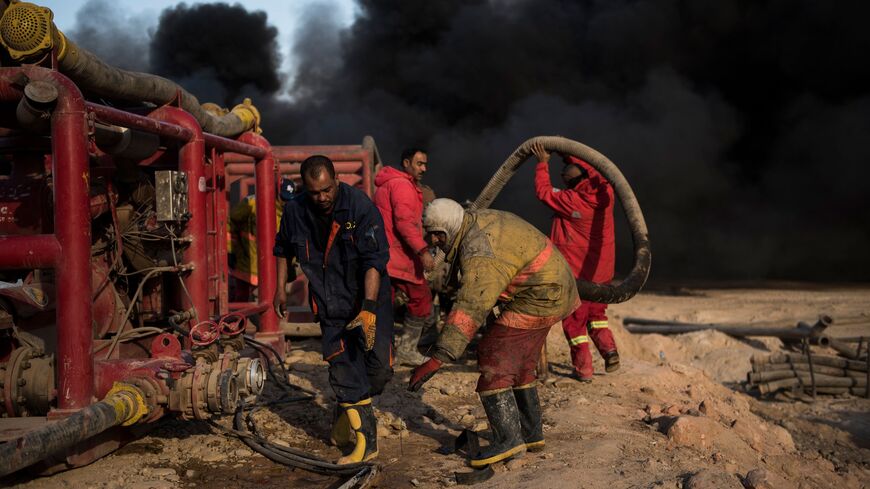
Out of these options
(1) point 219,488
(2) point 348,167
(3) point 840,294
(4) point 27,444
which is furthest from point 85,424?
(3) point 840,294

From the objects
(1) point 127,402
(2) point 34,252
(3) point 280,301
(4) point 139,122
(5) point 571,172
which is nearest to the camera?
(2) point 34,252

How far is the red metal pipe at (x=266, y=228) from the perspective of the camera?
6.52m

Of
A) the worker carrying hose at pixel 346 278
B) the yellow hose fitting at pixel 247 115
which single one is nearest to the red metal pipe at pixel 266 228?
the yellow hose fitting at pixel 247 115

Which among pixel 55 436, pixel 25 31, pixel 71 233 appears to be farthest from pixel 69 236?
pixel 25 31

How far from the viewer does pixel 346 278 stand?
430 centimetres

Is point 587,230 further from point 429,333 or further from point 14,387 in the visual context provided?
point 14,387

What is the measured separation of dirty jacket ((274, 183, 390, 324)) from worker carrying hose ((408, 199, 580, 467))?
1.20ft

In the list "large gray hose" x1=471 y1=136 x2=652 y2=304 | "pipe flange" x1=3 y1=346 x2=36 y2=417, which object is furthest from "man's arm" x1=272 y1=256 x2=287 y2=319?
"large gray hose" x1=471 y1=136 x2=652 y2=304

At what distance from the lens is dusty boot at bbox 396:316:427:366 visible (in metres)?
6.53

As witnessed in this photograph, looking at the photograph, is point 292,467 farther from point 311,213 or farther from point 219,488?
point 311,213

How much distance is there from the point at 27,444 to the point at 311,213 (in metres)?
1.81

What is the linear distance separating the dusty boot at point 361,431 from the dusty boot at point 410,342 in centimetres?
216

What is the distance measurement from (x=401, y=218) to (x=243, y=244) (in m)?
2.38

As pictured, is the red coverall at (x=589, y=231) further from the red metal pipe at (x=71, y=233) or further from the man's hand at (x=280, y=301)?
the red metal pipe at (x=71, y=233)
